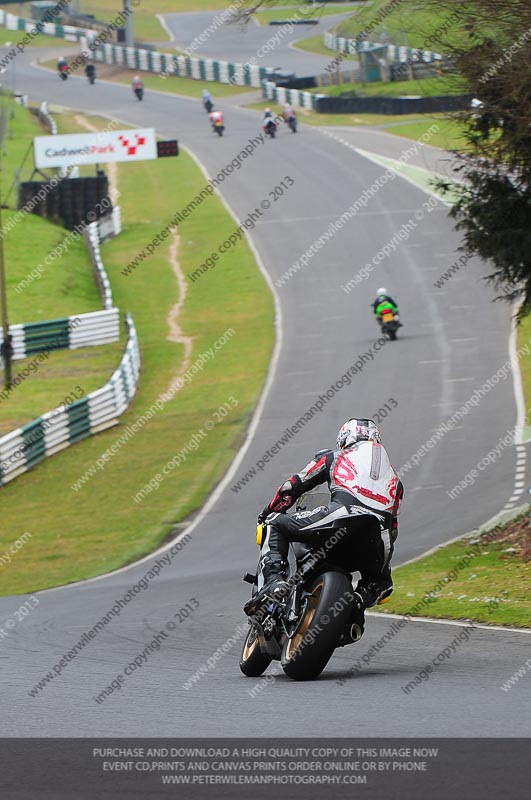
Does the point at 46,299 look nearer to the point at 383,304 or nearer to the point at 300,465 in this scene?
the point at 383,304

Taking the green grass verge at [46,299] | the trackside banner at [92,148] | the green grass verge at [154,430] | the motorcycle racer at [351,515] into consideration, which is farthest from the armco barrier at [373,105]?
the motorcycle racer at [351,515]

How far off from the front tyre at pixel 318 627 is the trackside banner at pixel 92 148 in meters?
44.4

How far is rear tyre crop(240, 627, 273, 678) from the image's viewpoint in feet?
27.8

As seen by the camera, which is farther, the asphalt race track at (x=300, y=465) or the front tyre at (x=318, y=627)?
the front tyre at (x=318, y=627)

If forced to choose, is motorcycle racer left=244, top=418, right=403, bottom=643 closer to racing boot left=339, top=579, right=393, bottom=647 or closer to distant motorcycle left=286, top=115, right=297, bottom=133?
racing boot left=339, top=579, right=393, bottom=647

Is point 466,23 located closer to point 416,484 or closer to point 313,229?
point 416,484

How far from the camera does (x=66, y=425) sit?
24.9m

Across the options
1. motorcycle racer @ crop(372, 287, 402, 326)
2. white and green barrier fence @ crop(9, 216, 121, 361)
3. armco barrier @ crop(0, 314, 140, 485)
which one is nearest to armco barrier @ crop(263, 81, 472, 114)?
A: motorcycle racer @ crop(372, 287, 402, 326)

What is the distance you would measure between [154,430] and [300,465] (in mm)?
4587

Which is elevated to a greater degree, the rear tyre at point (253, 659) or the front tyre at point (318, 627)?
the front tyre at point (318, 627)

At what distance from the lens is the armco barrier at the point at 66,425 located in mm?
22656

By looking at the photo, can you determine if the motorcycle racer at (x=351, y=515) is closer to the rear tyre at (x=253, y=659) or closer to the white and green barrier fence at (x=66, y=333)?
the rear tyre at (x=253, y=659)

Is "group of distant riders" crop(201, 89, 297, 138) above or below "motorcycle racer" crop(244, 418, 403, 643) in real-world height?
above

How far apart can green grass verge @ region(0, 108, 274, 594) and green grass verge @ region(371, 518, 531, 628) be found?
187 inches
